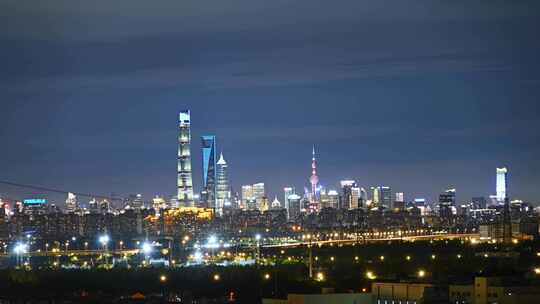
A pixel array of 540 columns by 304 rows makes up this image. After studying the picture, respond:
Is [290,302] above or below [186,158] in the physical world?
below

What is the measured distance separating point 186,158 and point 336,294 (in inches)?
4505

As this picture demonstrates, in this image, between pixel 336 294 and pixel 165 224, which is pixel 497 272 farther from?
pixel 165 224

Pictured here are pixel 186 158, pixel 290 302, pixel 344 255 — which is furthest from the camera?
pixel 186 158

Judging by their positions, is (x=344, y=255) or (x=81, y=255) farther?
(x=81, y=255)

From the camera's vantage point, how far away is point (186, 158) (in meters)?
151

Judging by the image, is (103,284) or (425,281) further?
(103,284)

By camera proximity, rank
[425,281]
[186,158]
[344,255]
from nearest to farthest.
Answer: [425,281]
[344,255]
[186,158]

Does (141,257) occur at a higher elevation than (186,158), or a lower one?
lower

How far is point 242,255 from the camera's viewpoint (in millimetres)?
95438

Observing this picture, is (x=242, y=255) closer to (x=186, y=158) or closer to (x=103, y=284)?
(x=103, y=284)

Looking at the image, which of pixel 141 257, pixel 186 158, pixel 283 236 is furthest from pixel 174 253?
pixel 186 158

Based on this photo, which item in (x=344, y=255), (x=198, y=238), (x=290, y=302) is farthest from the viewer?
(x=198, y=238)

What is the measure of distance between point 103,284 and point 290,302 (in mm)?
26259

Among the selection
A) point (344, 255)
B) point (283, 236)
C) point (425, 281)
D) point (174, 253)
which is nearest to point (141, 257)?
point (174, 253)
